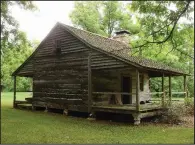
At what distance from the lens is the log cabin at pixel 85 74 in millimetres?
17031

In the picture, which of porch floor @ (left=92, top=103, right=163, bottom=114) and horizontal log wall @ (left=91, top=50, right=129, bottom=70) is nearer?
porch floor @ (left=92, top=103, right=163, bottom=114)

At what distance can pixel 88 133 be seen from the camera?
42.6 feet

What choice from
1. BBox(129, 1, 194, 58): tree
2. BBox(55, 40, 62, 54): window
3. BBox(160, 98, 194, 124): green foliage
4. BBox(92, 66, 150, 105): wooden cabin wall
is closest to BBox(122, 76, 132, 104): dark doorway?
BBox(92, 66, 150, 105): wooden cabin wall

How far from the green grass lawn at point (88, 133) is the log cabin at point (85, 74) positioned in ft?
5.52

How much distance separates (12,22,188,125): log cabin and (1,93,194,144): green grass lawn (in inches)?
66.3

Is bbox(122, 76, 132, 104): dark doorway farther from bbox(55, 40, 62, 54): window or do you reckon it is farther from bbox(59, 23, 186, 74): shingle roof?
bbox(55, 40, 62, 54): window

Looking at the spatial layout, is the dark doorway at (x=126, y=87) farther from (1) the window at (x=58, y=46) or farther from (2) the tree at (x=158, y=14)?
(2) the tree at (x=158, y=14)

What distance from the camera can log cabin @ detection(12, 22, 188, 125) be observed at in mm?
17031

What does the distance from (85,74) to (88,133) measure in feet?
20.3

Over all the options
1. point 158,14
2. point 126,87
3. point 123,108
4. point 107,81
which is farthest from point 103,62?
point 158,14

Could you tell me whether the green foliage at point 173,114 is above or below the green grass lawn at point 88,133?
above

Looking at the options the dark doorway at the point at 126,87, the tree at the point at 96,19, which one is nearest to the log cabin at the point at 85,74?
the dark doorway at the point at 126,87

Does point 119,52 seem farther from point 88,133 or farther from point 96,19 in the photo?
point 96,19

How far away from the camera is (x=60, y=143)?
10.9 m
